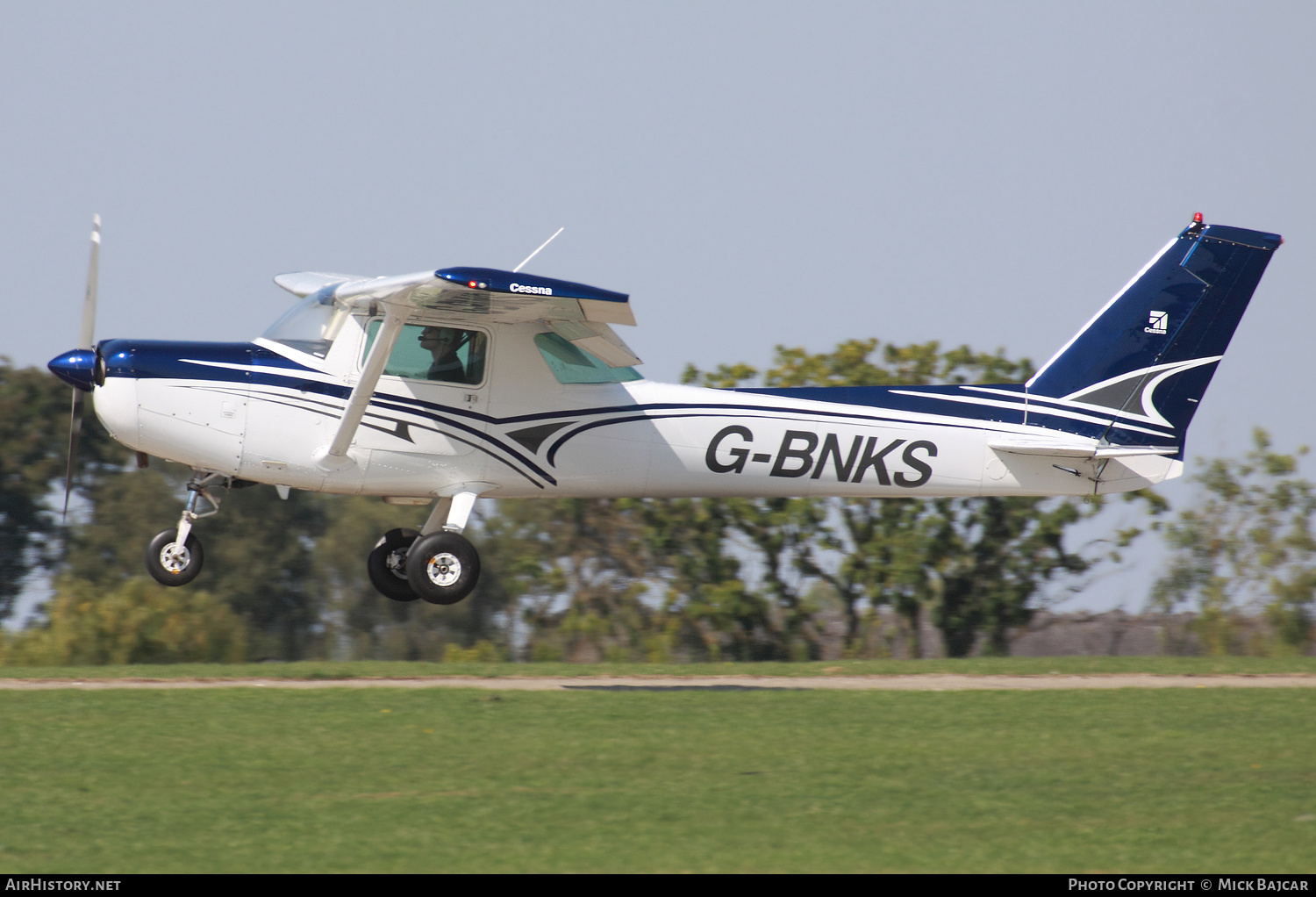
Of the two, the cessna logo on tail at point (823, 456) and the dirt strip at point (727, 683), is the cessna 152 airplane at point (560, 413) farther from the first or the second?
the dirt strip at point (727, 683)

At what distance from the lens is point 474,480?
1221cm

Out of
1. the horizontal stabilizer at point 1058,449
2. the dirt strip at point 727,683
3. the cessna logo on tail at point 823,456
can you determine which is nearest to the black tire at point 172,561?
the dirt strip at point 727,683

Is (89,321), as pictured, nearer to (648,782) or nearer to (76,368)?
(76,368)

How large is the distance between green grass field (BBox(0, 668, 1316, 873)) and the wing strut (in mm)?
2015

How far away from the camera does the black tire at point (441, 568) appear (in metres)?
12.0

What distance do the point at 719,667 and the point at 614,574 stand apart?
795 cm

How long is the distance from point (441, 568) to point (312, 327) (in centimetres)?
233

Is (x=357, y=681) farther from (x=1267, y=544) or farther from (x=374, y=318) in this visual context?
(x=1267, y=544)

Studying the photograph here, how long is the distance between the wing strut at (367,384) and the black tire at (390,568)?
1.61 m

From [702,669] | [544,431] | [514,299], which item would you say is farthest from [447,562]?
[702,669]

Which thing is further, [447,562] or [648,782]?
[447,562]

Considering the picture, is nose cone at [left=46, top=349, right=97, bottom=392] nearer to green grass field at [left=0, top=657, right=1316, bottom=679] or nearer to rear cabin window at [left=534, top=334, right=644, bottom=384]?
green grass field at [left=0, top=657, right=1316, bottom=679]

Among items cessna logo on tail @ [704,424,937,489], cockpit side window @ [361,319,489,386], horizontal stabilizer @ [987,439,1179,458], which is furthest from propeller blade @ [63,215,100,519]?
horizontal stabilizer @ [987,439,1179,458]

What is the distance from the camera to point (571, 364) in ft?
40.1
